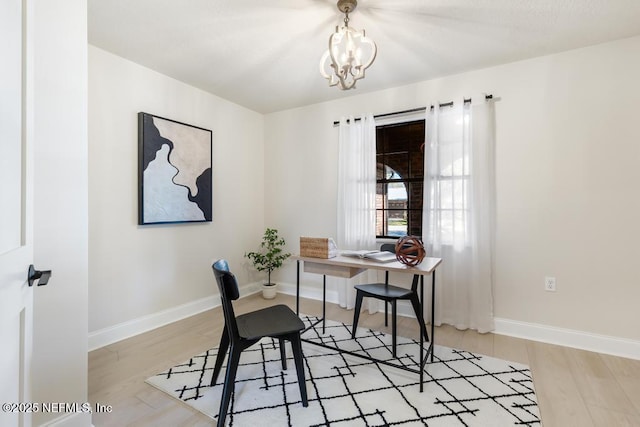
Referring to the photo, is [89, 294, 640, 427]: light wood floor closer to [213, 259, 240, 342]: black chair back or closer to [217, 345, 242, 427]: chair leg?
[217, 345, 242, 427]: chair leg

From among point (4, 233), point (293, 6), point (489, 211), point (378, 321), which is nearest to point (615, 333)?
point (489, 211)

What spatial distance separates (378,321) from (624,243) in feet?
6.90

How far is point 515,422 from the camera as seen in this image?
1.58m

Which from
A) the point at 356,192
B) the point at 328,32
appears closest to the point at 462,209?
the point at 356,192

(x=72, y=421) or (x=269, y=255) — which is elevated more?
(x=269, y=255)

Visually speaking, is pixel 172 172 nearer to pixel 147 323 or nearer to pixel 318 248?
pixel 147 323

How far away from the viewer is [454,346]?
2502 millimetres

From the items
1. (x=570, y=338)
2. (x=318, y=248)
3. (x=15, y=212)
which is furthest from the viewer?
(x=570, y=338)

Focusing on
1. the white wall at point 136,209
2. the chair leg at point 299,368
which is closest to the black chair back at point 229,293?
the chair leg at point 299,368

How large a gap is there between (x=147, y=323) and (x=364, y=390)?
212 centimetres

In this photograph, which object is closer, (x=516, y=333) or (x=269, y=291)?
(x=516, y=333)

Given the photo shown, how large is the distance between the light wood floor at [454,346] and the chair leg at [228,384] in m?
0.12

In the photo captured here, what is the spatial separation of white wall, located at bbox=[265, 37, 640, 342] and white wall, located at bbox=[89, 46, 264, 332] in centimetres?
197

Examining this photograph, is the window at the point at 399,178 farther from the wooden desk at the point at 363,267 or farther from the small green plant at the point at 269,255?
the small green plant at the point at 269,255
